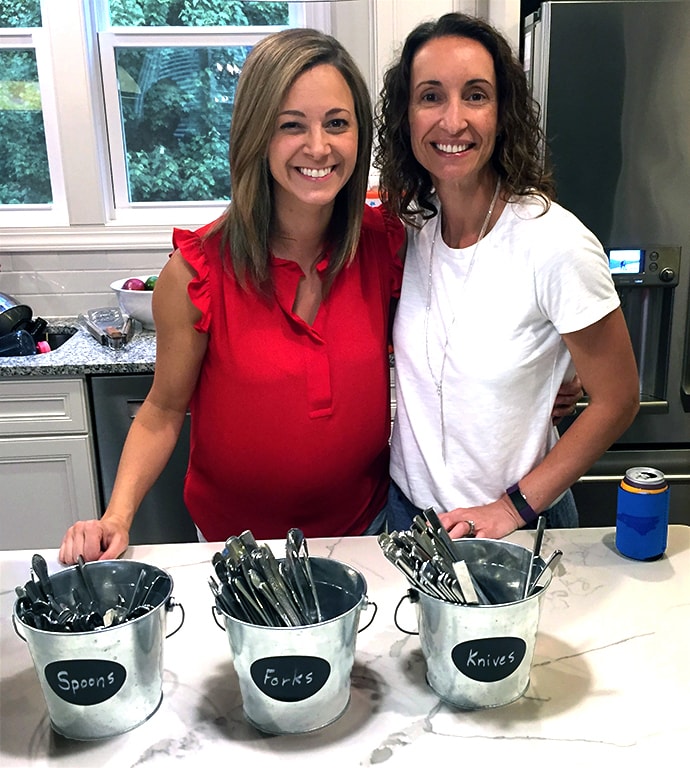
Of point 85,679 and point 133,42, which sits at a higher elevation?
point 133,42

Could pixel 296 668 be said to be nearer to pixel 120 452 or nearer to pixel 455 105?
pixel 455 105

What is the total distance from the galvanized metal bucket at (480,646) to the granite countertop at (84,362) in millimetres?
1589

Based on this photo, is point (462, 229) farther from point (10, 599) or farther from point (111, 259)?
point (111, 259)

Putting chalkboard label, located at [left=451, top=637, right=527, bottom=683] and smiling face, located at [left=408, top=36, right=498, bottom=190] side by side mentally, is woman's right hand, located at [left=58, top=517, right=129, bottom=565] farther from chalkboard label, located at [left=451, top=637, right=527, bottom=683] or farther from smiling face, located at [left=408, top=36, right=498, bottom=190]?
smiling face, located at [left=408, top=36, right=498, bottom=190]

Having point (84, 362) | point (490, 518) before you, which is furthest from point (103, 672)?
point (84, 362)

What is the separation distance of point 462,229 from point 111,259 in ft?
6.27

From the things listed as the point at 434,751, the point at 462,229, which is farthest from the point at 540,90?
the point at 434,751

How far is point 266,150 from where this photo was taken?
132 centimetres

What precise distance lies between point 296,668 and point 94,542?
0.48 m

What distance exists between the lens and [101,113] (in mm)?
2873

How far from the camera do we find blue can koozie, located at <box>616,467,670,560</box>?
116 centimetres

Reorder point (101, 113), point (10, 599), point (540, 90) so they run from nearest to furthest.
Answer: point (10, 599) < point (540, 90) < point (101, 113)

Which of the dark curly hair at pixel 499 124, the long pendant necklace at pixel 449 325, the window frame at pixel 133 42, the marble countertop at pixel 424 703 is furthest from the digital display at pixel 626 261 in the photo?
the window frame at pixel 133 42

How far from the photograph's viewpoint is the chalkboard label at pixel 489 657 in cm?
83
